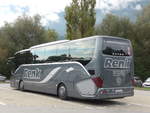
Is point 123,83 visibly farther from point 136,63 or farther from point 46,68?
point 136,63

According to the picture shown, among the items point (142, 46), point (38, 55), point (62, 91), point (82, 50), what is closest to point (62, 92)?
point (62, 91)

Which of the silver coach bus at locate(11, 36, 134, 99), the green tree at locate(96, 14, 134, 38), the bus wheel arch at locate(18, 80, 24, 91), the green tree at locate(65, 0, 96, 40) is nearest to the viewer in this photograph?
the silver coach bus at locate(11, 36, 134, 99)

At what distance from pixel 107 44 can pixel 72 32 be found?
1897 centimetres

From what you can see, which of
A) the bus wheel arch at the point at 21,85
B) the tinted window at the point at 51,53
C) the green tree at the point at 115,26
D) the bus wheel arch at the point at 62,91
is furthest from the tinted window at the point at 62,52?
the green tree at the point at 115,26

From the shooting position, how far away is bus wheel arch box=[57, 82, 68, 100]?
14.7m

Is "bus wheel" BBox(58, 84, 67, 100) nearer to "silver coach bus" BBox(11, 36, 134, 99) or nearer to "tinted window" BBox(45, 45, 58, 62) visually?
"silver coach bus" BBox(11, 36, 134, 99)

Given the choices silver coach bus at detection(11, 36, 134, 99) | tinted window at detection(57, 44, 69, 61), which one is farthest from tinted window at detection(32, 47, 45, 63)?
tinted window at detection(57, 44, 69, 61)

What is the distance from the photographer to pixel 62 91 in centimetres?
1490

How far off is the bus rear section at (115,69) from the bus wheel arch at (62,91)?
2.62 meters

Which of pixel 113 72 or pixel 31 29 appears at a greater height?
pixel 31 29

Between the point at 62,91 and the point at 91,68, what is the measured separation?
283cm

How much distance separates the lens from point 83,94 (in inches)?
519

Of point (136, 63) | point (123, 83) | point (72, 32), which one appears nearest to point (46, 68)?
point (123, 83)

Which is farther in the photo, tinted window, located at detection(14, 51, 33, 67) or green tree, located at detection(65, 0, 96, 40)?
green tree, located at detection(65, 0, 96, 40)
